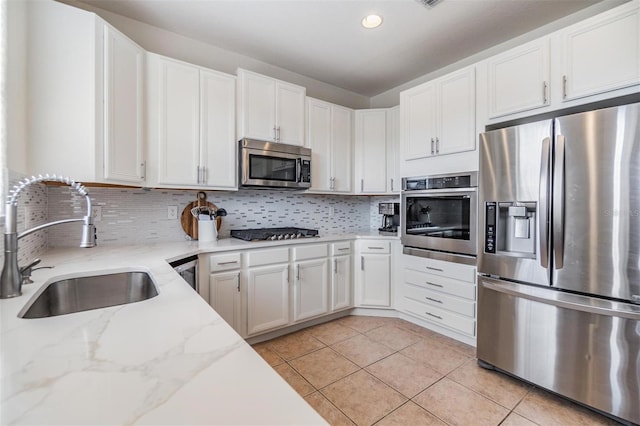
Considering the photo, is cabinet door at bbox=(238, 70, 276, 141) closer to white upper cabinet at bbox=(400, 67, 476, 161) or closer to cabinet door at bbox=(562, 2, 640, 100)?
white upper cabinet at bbox=(400, 67, 476, 161)

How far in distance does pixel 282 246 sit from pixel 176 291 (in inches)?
57.8

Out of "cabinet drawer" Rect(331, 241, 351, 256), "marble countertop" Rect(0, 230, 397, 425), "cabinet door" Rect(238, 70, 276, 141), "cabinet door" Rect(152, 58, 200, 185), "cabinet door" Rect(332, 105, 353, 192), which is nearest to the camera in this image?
"marble countertop" Rect(0, 230, 397, 425)

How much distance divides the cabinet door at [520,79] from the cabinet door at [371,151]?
1.27 m

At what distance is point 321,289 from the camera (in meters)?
2.81

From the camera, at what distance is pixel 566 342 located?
5.54 feet

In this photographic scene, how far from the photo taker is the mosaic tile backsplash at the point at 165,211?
2109mm

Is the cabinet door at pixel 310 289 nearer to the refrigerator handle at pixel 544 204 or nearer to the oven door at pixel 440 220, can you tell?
the oven door at pixel 440 220

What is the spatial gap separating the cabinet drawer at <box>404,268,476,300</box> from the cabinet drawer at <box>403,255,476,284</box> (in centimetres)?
4

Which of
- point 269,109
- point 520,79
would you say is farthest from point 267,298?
point 520,79

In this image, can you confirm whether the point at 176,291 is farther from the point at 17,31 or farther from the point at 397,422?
the point at 17,31

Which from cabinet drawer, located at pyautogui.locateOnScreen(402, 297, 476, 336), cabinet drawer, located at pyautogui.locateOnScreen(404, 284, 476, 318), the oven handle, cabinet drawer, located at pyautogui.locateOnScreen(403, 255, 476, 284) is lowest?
cabinet drawer, located at pyautogui.locateOnScreen(402, 297, 476, 336)

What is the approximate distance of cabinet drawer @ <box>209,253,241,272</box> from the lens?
220 cm

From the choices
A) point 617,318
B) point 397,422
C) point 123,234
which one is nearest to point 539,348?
point 617,318

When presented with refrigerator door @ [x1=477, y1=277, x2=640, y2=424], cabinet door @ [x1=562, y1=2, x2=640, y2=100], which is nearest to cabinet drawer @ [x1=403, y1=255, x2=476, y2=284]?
refrigerator door @ [x1=477, y1=277, x2=640, y2=424]
